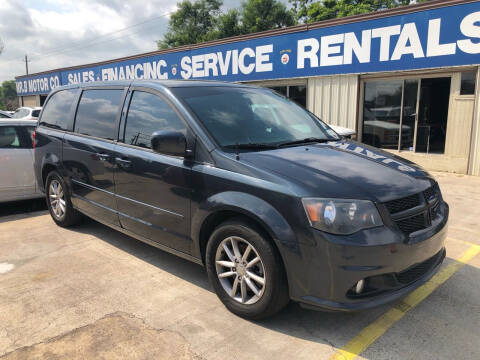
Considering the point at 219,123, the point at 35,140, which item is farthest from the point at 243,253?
the point at 35,140

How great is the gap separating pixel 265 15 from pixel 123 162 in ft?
127

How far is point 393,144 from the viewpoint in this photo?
1088 centimetres

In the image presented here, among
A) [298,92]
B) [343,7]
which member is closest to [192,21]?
[343,7]

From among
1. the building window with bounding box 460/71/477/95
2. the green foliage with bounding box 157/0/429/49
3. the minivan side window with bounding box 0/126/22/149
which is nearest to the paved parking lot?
the minivan side window with bounding box 0/126/22/149

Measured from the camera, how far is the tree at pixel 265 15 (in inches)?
1510

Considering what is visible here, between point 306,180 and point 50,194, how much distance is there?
406 centimetres

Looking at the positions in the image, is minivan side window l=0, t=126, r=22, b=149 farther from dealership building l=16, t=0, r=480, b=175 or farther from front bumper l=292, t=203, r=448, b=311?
dealership building l=16, t=0, r=480, b=175

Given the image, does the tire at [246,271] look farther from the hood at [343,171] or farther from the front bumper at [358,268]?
the hood at [343,171]

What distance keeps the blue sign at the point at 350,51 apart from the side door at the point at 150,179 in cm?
805

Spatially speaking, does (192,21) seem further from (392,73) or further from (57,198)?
(57,198)

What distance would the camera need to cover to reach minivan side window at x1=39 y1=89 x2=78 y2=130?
4902 millimetres

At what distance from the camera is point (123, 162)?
373 centimetres

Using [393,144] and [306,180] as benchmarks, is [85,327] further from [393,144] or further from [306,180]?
[393,144]

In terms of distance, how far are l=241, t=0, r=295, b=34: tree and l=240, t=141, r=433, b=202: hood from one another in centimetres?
3792
